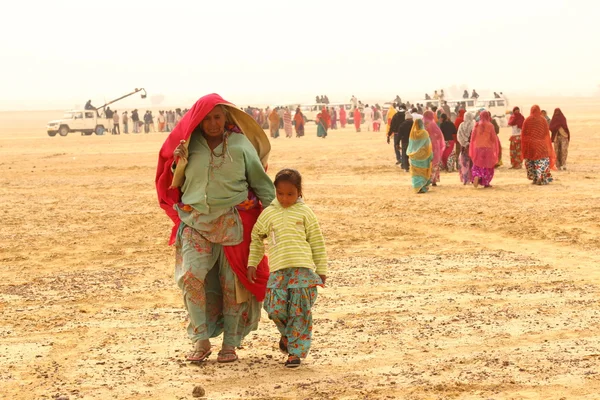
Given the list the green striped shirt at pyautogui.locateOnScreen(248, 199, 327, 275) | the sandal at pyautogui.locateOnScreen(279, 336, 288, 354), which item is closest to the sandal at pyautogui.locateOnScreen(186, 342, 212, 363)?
the sandal at pyautogui.locateOnScreen(279, 336, 288, 354)

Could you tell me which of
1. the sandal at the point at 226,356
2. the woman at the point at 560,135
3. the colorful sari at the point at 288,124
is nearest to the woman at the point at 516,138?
the woman at the point at 560,135

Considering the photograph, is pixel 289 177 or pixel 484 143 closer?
pixel 289 177

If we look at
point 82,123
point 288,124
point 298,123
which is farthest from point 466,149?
point 82,123

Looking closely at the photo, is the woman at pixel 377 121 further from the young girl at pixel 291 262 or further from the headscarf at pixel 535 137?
the young girl at pixel 291 262

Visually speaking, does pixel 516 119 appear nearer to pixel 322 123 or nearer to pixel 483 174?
pixel 483 174

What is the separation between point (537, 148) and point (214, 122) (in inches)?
478

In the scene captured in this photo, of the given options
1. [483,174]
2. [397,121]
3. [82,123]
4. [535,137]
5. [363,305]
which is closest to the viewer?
[363,305]

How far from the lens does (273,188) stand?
19.3ft

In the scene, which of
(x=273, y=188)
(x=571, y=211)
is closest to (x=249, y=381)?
(x=273, y=188)

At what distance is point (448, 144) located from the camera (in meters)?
20.0

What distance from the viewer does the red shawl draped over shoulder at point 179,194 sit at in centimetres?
563

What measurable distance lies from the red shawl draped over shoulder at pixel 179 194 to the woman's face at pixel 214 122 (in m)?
0.06

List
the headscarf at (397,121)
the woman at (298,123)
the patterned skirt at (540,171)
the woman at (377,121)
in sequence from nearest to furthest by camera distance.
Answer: the patterned skirt at (540,171) → the headscarf at (397,121) → the woman at (298,123) → the woman at (377,121)

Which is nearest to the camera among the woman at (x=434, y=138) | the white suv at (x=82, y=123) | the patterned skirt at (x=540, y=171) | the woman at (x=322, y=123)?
the patterned skirt at (x=540, y=171)
